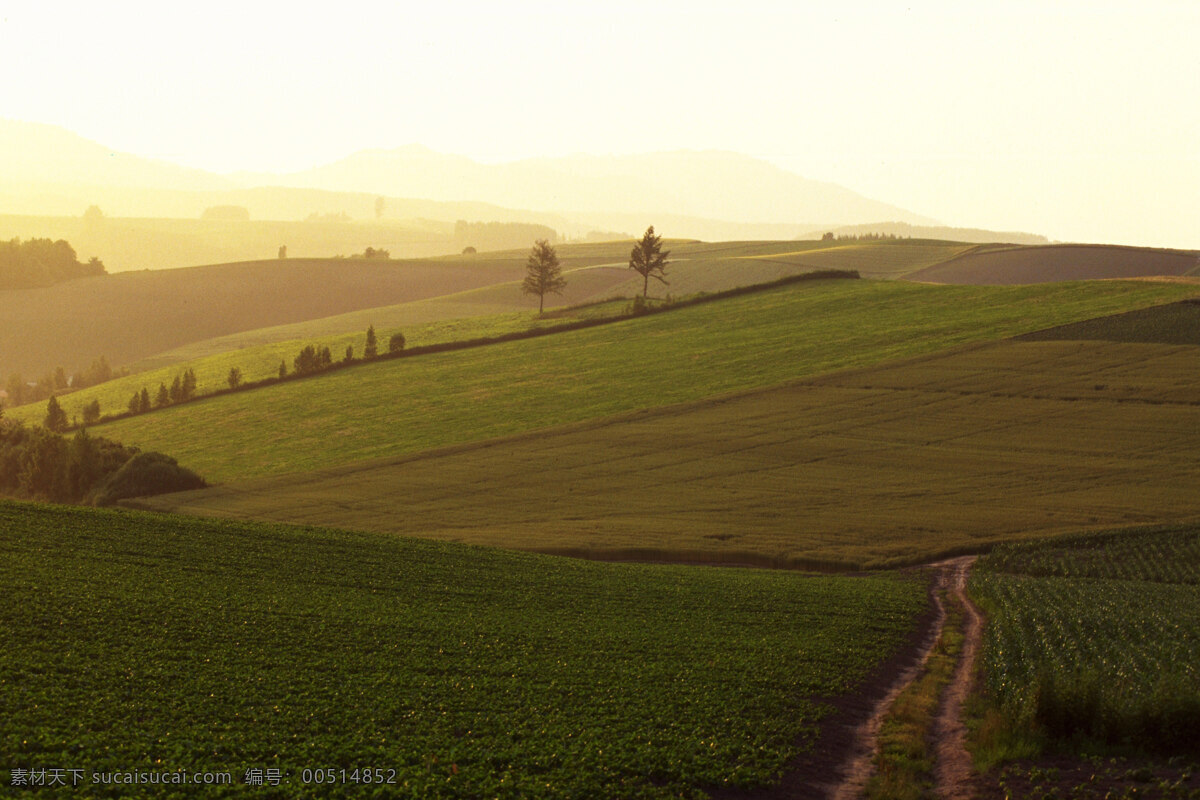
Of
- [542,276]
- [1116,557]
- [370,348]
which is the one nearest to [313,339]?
[370,348]

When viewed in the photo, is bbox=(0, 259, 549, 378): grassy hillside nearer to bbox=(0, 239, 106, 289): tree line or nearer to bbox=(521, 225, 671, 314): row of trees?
bbox=(0, 239, 106, 289): tree line

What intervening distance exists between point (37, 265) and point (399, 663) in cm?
16786

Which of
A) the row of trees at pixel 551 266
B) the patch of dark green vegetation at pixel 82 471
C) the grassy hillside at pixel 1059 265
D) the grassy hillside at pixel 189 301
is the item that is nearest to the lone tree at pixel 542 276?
the row of trees at pixel 551 266

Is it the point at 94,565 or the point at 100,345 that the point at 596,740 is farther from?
the point at 100,345

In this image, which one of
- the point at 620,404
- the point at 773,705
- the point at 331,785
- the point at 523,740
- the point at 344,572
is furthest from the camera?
the point at 620,404

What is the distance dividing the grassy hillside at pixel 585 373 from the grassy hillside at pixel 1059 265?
28078 millimetres

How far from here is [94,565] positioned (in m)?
31.4

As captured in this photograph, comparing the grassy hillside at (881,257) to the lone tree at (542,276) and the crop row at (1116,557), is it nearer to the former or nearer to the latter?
the lone tree at (542,276)

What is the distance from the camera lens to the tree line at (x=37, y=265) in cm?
16262

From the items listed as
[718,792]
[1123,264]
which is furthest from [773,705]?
[1123,264]

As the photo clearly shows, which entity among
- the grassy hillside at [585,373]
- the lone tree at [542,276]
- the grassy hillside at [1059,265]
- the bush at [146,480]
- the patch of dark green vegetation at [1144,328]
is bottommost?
the bush at [146,480]

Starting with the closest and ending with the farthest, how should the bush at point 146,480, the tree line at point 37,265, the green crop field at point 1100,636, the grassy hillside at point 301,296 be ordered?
the green crop field at point 1100,636
the bush at point 146,480
the grassy hillside at point 301,296
the tree line at point 37,265

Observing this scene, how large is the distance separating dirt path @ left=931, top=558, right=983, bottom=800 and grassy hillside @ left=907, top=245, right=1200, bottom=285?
104500 millimetres

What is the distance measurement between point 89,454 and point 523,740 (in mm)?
52701
